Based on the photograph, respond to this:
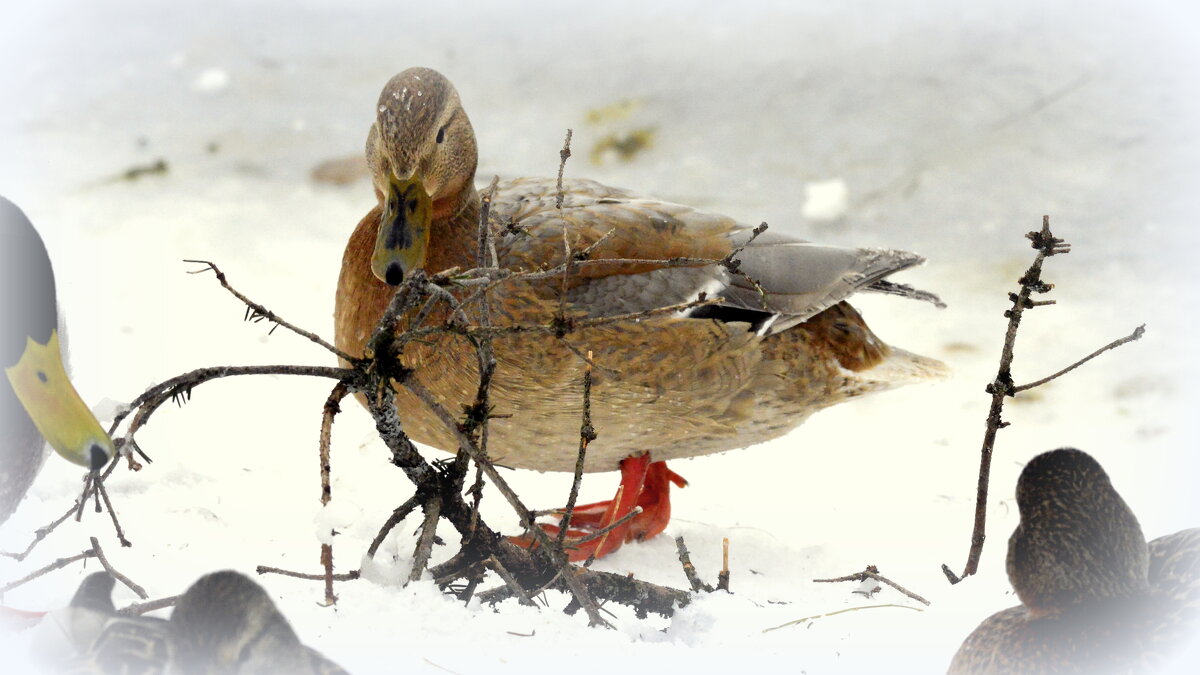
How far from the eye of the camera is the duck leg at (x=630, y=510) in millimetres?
2443

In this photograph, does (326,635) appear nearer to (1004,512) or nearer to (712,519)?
(712,519)

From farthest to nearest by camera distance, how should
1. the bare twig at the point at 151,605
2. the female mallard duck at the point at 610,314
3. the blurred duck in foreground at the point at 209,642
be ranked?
the female mallard duck at the point at 610,314 < the bare twig at the point at 151,605 < the blurred duck in foreground at the point at 209,642

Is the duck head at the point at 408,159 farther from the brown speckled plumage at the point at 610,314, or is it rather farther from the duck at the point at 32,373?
the duck at the point at 32,373

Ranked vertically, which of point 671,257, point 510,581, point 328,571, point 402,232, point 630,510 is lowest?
point 630,510

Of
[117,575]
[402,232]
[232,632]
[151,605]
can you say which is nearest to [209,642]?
[232,632]

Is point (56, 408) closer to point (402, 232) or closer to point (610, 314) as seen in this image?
point (402, 232)

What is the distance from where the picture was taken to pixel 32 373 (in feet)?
5.46

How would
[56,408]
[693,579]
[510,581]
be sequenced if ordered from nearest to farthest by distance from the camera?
[56,408] < [510,581] < [693,579]

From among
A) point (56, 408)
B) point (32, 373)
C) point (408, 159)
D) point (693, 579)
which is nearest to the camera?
point (56, 408)

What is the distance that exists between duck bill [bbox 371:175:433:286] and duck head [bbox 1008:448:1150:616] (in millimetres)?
920

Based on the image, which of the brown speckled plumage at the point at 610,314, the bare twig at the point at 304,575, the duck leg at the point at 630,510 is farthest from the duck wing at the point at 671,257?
the bare twig at the point at 304,575

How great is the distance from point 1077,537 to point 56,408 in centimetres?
133

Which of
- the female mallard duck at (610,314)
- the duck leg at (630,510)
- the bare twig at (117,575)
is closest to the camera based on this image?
the bare twig at (117,575)

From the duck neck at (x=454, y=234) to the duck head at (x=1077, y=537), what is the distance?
104cm
